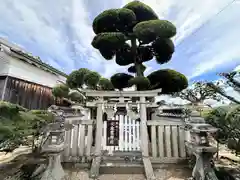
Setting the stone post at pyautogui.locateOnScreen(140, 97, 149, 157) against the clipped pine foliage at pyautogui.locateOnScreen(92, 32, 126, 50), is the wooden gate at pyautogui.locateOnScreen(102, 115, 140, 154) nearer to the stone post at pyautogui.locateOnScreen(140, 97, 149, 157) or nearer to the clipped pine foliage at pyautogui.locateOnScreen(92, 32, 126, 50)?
the stone post at pyautogui.locateOnScreen(140, 97, 149, 157)

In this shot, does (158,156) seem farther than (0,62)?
No

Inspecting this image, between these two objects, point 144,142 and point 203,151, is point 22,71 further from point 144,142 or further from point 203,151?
point 203,151

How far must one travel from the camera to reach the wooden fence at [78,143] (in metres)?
3.48

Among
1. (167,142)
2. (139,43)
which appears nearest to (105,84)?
(139,43)

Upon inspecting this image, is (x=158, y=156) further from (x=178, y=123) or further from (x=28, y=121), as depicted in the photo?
(x=28, y=121)

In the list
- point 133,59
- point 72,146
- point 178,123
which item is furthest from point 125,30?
point 72,146

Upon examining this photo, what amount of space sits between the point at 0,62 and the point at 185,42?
28.7 ft

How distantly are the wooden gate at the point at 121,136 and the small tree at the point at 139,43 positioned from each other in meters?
1.75

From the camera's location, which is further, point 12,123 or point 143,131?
point 143,131

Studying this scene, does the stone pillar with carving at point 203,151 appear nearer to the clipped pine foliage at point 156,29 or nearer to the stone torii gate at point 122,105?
the stone torii gate at point 122,105

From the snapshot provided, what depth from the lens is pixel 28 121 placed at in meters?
2.51

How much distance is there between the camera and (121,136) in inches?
148

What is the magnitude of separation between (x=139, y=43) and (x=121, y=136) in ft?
13.0

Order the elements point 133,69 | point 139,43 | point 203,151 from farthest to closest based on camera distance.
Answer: point 133,69, point 139,43, point 203,151
